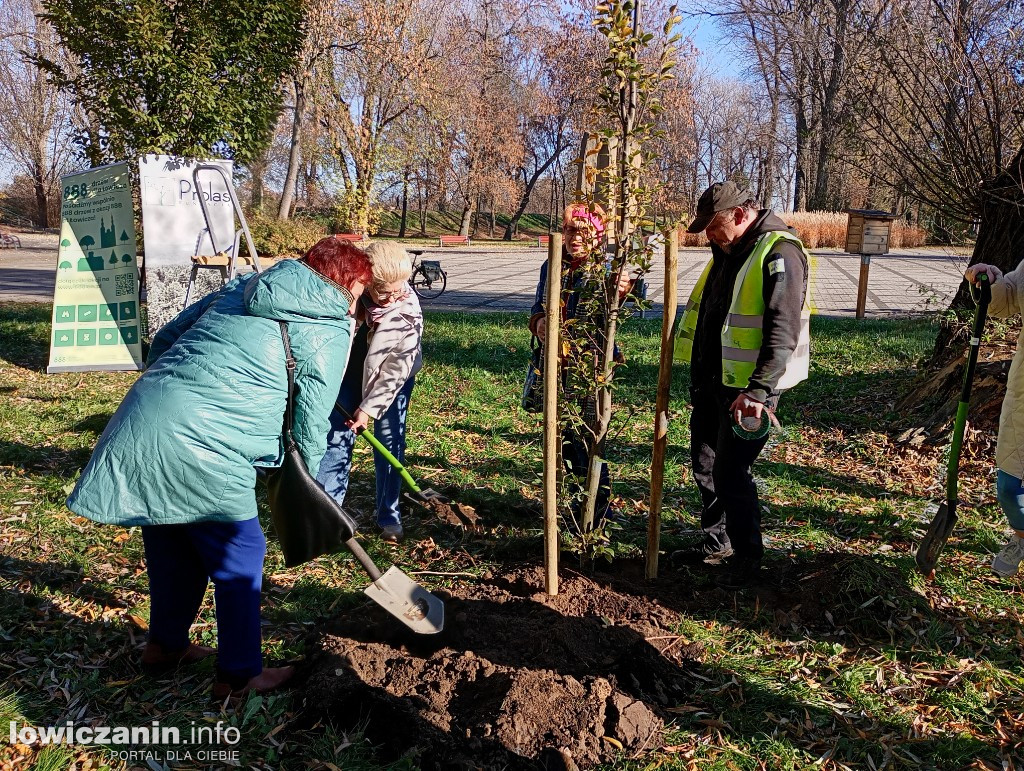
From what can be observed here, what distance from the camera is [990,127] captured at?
201 inches

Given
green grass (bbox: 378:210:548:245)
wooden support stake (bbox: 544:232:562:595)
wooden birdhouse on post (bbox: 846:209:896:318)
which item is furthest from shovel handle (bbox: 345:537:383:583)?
green grass (bbox: 378:210:548:245)

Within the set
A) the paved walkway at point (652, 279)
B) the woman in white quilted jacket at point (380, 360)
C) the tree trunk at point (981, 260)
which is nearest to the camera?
the woman in white quilted jacket at point (380, 360)

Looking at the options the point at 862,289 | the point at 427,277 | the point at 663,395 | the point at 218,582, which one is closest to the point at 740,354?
the point at 663,395

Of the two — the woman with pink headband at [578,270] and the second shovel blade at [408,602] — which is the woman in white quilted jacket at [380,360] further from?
the second shovel blade at [408,602]

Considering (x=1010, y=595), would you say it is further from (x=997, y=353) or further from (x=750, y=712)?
(x=997, y=353)

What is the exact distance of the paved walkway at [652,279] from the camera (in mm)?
13133

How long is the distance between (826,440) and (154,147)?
7368 millimetres

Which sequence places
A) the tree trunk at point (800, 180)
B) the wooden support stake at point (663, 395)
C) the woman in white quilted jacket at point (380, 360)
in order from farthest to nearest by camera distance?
the tree trunk at point (800, 180), the woman in white quilted jacket at point (380, 360), the wooden support stake at point (663, 395)

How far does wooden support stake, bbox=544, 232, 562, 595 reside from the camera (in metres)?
2.82

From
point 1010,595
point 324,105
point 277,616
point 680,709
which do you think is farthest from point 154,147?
point 324,105

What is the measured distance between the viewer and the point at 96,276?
8039 mm

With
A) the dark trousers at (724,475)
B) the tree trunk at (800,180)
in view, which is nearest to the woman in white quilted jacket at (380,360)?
the dark trousers at (724,475)

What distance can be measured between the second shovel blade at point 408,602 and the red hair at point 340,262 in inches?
46.5

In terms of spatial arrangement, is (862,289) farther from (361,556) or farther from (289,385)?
(289,385)
